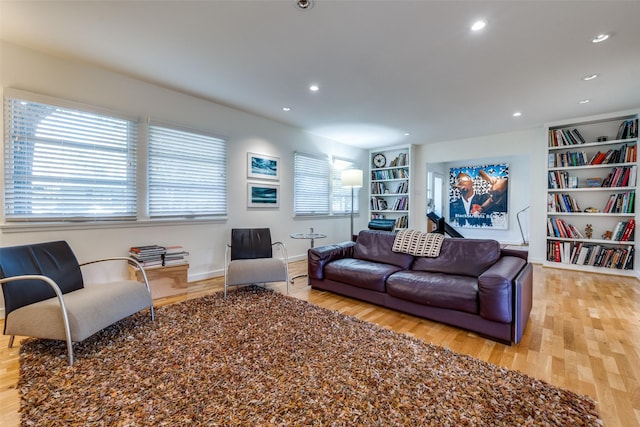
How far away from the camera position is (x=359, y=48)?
2.49 meters

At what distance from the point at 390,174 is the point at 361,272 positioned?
4.23m

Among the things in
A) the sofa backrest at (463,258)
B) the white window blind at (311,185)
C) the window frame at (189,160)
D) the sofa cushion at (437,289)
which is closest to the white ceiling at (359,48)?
the window frame at (189,160)

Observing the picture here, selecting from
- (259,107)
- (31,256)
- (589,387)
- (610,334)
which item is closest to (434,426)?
(589,387)

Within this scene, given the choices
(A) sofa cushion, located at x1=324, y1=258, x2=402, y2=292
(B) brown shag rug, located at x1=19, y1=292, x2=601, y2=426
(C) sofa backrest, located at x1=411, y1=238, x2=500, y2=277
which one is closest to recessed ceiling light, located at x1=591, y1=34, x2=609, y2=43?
(C) sofa backrest, located at x1=411, y1=238, x2=500, y2=277

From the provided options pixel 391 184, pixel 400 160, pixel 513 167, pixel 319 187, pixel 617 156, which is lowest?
pixel 319 187

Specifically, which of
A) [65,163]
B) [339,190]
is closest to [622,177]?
[339,190]

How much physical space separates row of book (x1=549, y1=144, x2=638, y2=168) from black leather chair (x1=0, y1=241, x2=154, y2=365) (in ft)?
20.8

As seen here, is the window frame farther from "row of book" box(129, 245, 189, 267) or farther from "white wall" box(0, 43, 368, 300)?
"row of book" box(129, 245, 189, 267)

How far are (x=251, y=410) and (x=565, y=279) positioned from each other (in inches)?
187

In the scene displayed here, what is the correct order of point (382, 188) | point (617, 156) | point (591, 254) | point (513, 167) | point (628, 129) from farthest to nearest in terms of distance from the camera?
point (382, 188)
point (513, 167)
point (591, 254)
point (617, 156)
point (628, 129)

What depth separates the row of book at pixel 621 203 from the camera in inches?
161

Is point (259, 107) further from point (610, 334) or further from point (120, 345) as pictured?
point (610, 334)

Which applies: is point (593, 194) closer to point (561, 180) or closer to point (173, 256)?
point (561, 180)

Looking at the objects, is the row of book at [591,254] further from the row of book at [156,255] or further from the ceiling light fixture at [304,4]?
the row of book at [156,255]
